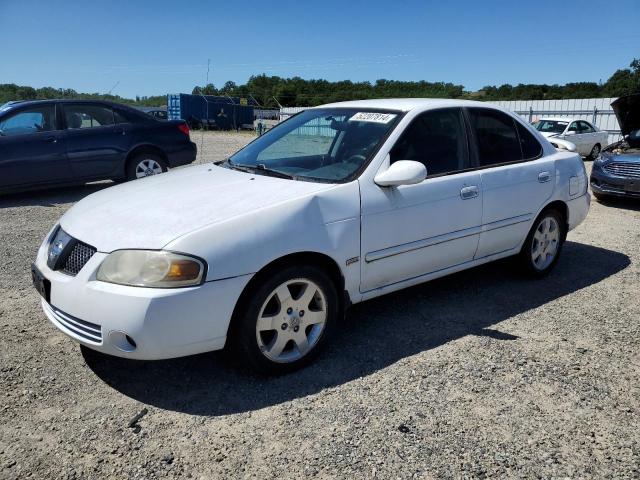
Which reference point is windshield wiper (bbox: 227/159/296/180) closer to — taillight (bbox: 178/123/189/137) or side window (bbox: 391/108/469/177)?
side window (bbox: 391/108/469/177)

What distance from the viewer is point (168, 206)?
3.16 meters

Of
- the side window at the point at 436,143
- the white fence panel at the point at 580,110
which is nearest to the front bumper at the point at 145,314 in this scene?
the side window at the point at 436,143

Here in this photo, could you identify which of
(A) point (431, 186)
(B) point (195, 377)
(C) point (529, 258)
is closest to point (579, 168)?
(C) point (529, 258)

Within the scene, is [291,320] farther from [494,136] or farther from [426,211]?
[494,136]

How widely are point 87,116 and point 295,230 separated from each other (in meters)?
6.96

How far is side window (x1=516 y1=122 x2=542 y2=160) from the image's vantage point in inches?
185

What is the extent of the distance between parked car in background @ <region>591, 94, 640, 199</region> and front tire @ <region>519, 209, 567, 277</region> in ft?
14.7

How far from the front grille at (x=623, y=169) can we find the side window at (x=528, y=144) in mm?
4822

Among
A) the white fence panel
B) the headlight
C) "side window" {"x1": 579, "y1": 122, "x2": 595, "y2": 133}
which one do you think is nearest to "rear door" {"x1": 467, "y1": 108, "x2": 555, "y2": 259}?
the headlight

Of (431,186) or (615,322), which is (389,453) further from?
(615,322)

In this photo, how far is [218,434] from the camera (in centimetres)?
269

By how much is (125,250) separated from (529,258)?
3557mm

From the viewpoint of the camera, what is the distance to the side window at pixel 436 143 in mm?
3793

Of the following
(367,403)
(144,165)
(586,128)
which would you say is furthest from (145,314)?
(586,128)
